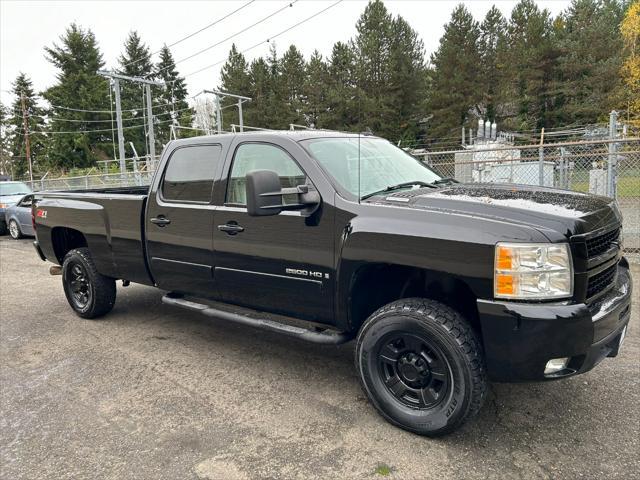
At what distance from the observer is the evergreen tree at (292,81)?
53406 millimetres

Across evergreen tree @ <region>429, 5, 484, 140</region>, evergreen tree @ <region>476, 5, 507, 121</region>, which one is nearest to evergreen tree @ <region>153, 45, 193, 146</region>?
evergreen tree @ <region>429, 5, 484, 140</region>

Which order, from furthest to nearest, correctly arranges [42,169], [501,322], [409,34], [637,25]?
[42,169] < [409,34] < [637,25] < [501,322]

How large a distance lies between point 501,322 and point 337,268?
3.62 feet

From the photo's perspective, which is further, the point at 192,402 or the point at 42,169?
the point at 42,169

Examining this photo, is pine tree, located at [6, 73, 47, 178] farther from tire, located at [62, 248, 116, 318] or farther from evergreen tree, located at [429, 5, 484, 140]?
tire, located at [62, 248, 116, 318]

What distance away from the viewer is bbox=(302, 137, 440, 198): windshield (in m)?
3.57

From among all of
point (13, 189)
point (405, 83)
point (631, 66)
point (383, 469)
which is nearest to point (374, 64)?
point (405, 83)

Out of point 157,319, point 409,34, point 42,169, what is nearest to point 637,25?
point 409,34

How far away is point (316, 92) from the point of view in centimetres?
5000

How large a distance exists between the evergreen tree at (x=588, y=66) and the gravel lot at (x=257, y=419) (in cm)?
4137

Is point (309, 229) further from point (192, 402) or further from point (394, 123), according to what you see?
point (394, 123)

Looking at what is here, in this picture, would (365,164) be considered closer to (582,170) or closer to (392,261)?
(392,261)

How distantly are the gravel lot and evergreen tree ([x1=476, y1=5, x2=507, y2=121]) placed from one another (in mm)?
47485

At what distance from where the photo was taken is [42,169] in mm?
55625
